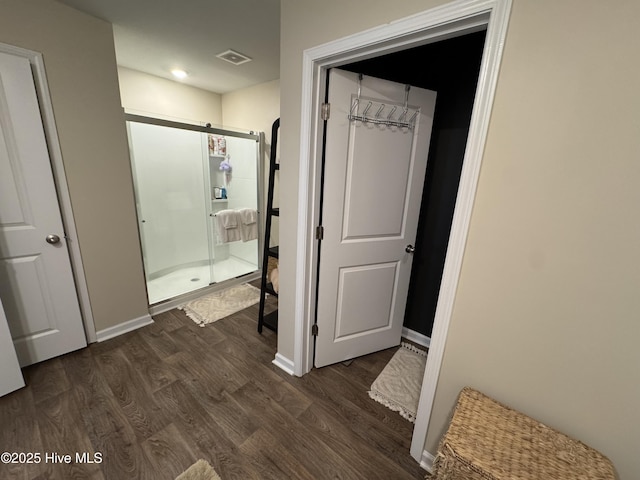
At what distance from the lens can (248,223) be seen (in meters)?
3.34

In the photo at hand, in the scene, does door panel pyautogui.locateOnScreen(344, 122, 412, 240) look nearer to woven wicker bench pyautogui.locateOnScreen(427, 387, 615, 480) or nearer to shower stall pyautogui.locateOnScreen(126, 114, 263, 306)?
woven wicker bench pyautogui.locateOnScreen(427, 387, 615, 480)

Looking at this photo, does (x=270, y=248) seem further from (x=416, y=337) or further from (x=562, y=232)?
(x=562, y=232)

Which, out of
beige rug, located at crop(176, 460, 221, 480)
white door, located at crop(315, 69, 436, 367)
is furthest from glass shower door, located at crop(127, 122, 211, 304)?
white door, located at crop(315, 69, 436, 367)

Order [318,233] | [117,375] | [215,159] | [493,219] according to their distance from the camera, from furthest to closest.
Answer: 1. [215,159]
2. [117,375]
3. [318,233]
4. [493,219]

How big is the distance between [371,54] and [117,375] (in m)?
2.54

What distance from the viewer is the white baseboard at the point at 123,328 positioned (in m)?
2.15

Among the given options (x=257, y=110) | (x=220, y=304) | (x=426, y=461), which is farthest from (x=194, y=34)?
(x=426, y=461)

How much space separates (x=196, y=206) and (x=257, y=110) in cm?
141

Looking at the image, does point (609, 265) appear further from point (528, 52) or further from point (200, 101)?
point (200, 101)

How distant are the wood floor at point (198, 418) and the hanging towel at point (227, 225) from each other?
139 cm

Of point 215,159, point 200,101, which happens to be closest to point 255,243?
point 215,159

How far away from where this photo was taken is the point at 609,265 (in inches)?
32.5

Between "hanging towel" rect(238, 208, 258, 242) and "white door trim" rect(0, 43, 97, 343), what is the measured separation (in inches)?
63.3

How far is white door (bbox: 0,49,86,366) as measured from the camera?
5.12 ft
